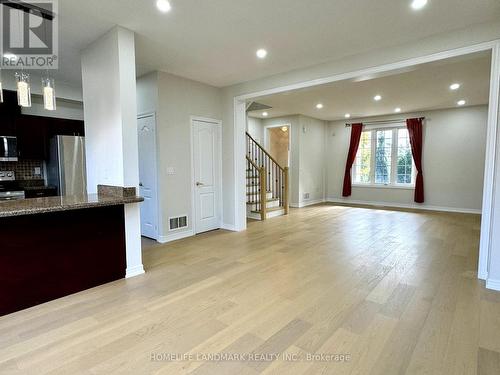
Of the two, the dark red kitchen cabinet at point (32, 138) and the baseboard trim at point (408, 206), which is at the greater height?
the dark red kitchen cabinet at point (32, 138)

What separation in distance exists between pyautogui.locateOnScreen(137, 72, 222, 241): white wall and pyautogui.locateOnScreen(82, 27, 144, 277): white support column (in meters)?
1.07

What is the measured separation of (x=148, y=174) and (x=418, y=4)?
4.20 metres

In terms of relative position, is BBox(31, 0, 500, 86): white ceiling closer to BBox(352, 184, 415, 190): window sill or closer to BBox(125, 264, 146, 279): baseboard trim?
BBox(125, 264, 146, 279): baseboard trim

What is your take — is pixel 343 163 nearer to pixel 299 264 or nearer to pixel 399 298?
pixel 299 264

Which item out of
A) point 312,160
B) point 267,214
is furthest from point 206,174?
point 312,160

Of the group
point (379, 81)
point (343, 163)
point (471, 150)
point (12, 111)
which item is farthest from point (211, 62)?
point (471, 150)

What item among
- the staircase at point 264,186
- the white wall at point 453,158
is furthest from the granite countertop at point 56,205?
the white wall at point 453,158

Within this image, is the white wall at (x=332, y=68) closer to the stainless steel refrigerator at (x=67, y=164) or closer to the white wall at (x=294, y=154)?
the stainless steel refrigerator at (x=67, y=164)

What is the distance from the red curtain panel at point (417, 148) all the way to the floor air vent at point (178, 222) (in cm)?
640

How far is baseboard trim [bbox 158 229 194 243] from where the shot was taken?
4570 millimetres

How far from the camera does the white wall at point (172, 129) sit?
14.6ft

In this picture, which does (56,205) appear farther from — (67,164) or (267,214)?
(267,214)

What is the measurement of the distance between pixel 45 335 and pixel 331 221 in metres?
5.28

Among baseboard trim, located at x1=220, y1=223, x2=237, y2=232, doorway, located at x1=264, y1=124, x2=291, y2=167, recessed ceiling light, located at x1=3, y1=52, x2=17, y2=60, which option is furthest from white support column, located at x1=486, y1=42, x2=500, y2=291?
doorway, located at x1=264, y1=124, x2=291, y2=167
